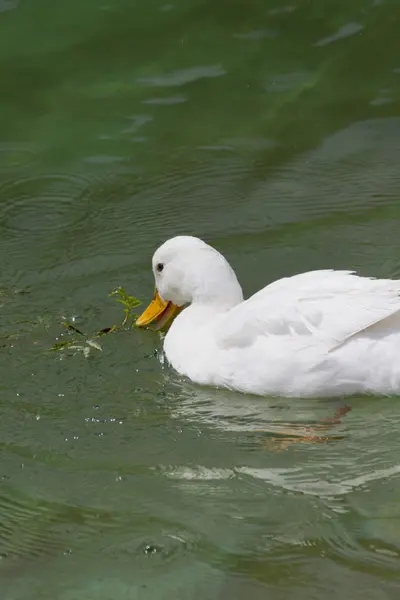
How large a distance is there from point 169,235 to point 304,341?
8.23 feet

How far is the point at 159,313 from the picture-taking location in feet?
23.0

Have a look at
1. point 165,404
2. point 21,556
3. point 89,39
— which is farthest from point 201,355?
point 89,39

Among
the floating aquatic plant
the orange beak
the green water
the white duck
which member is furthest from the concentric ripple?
the white duck

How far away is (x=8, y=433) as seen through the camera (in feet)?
18.5

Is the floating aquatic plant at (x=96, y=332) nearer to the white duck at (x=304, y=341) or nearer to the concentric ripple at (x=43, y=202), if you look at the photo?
the white duck at (x=304, y=341)

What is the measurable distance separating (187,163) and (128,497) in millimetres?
4136

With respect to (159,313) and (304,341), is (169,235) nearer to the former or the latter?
(159,313)

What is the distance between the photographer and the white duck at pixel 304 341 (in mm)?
5570

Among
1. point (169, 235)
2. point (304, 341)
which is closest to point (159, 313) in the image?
point (169, 235)

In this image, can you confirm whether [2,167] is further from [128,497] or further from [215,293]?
[128,497]

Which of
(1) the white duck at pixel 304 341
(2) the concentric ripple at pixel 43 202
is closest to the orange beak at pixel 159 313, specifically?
(1) the white duck at pixel 304 341

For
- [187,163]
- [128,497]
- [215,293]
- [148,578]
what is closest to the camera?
[148,578]

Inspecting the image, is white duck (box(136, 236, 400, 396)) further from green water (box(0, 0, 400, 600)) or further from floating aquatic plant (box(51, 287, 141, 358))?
floating aquatic plant (box(51, 287, 141, 358))

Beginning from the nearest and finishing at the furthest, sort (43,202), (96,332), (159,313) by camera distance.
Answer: (96,332), (159,313), (43,202)
